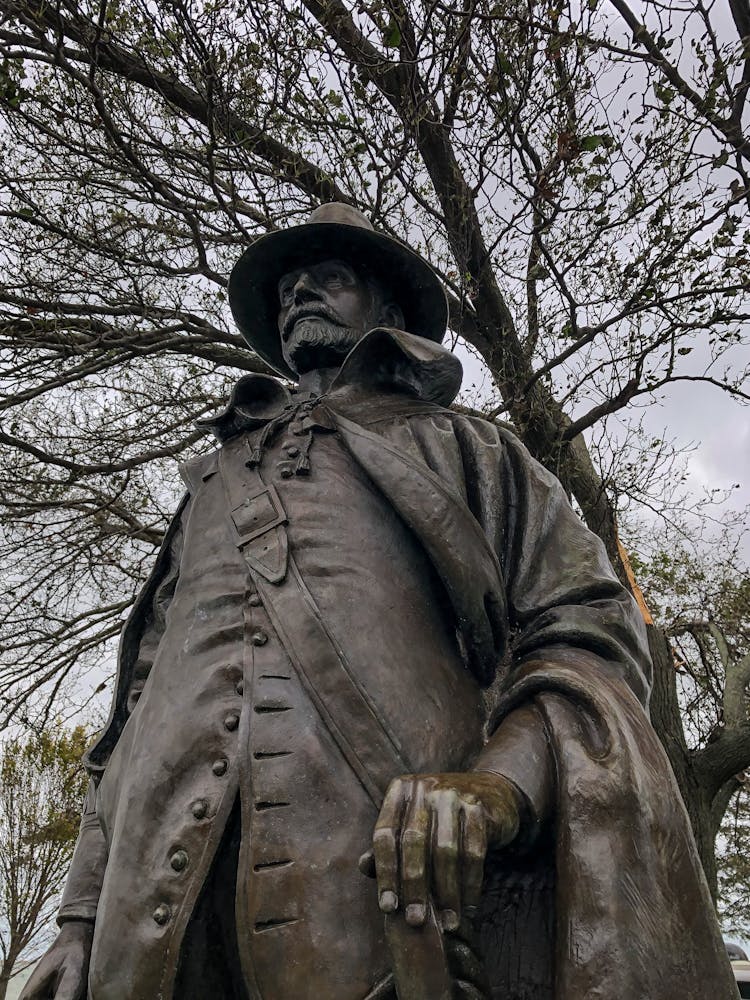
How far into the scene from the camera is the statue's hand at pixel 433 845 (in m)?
A: 1.46

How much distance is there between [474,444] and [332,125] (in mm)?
4678

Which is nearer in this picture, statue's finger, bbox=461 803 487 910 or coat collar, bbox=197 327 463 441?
statue's finger, bbox=461 803 487 910

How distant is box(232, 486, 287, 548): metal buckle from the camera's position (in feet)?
7.59

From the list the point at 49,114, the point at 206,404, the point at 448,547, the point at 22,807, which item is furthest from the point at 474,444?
the point at 22,807

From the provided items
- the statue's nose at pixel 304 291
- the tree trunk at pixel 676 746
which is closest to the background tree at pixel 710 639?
the tree trunk at pixel 676 746

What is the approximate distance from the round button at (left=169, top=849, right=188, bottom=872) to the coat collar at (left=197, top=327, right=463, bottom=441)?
1199mm

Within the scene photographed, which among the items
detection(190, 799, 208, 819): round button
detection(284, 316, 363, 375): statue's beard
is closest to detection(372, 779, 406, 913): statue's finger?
detection(190, 799, 208, 819): round button

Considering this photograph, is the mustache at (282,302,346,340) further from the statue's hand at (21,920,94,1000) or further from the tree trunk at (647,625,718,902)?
the tree trunk at (647,625,718,902)

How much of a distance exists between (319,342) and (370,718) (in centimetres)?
129

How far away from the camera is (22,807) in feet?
57.3

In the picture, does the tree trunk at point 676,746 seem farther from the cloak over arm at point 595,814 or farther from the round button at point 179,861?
the round button at point 179,861

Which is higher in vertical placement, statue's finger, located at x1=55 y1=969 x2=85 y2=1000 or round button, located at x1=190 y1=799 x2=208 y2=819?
round button, located at x1=190 y1=799 x2=208 y2=819

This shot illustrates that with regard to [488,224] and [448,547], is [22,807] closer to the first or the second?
[488,224]

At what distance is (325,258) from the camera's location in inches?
120
